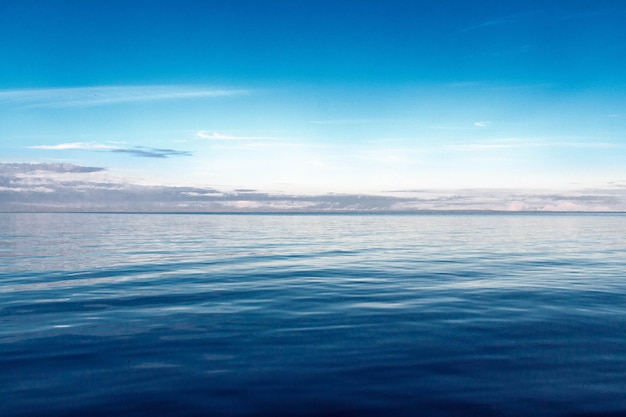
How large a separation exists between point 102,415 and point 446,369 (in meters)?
6.61

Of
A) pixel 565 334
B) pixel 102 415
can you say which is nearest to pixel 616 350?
pixel 565 334

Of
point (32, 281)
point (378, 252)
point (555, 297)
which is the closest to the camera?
point (555, 297)

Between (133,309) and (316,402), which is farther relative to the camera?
(133,309)

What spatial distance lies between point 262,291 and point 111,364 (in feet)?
29.4

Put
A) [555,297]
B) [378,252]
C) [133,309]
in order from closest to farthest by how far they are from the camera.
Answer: [133,309], [555,297], [378,252]

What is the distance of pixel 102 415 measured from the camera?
23.7 feet

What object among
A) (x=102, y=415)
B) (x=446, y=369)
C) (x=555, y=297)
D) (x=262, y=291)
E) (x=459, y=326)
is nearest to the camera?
(x=102, y=415)

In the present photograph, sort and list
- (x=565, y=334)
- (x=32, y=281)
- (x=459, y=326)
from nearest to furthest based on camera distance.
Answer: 1. (x=565, y=334)
2. (x=459, y=326)
3. (x=32, y=281)

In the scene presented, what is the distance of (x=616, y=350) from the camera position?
10.1 m

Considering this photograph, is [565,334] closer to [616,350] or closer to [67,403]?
[616,350]

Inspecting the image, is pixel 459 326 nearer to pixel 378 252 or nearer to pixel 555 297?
pixel 555 297

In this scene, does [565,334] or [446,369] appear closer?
[446,369]

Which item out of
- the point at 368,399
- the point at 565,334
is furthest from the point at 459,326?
the point at 368,399

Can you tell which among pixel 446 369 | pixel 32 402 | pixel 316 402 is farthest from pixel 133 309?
pixel 446 369
